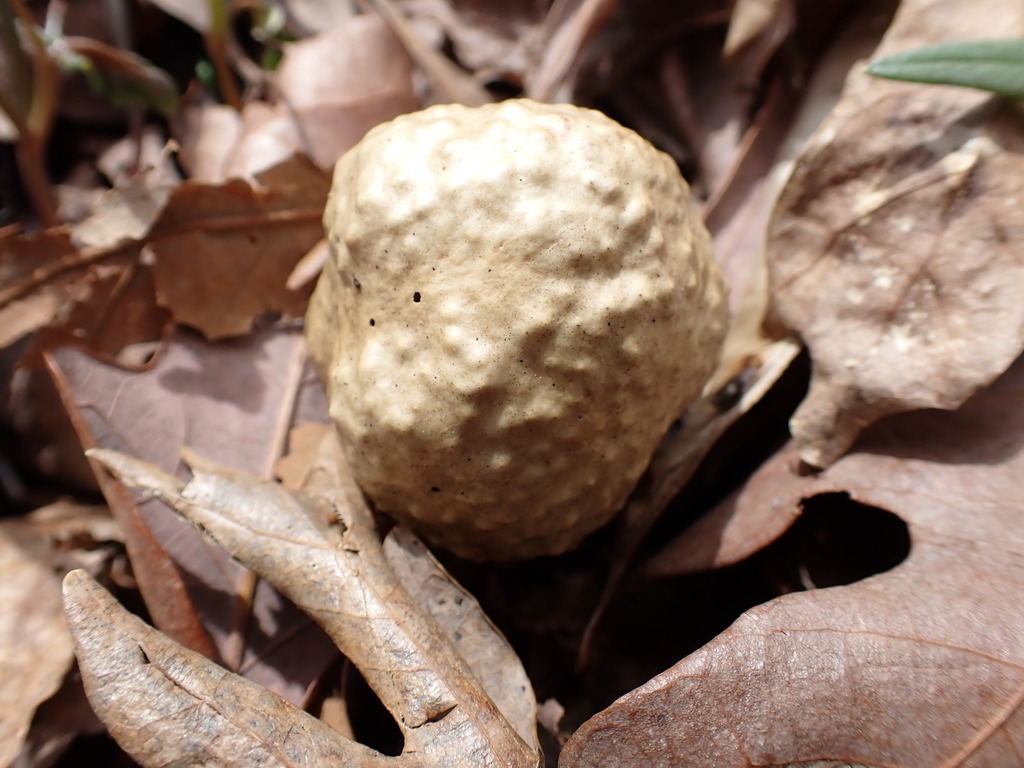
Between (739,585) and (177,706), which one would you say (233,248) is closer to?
(177,706)

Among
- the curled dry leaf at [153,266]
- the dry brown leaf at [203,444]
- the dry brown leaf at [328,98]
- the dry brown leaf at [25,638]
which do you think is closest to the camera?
the dry brown leaf at [25,638]

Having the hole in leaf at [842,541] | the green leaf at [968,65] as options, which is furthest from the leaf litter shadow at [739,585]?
the green leaf at [968,65]

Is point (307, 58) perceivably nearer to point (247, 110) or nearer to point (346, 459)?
point (247, 110)

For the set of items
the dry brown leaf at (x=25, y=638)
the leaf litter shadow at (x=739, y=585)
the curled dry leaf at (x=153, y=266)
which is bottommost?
the dry brown leaf at (x=25, y=638)

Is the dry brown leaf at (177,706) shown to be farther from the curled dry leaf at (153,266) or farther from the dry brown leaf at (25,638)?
the curled dry leaf at (153,266)

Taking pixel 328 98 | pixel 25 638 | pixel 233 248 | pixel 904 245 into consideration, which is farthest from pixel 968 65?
pixel 25 638
